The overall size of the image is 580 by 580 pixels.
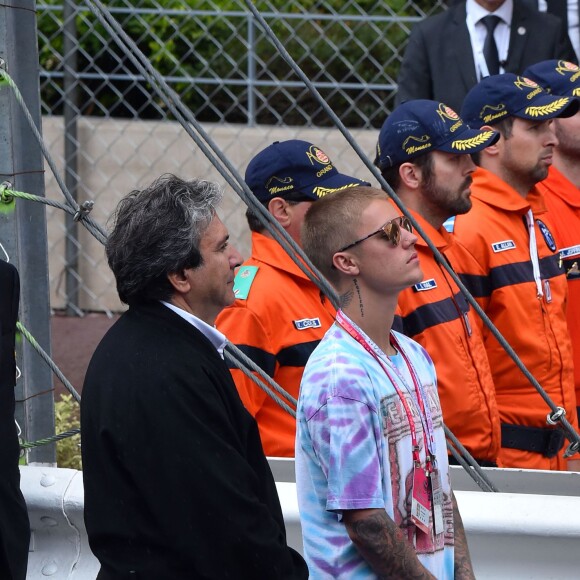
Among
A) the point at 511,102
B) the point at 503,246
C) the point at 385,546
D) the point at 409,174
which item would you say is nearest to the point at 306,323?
the point at 409,174

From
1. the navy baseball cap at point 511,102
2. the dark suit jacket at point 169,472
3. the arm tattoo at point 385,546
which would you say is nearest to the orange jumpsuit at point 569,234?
the navy baseball cap at point 511,102

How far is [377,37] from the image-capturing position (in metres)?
6.69

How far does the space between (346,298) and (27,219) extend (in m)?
1.23

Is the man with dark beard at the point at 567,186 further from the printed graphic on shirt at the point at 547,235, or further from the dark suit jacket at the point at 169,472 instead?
the dark suit jacket at the point at 169,472

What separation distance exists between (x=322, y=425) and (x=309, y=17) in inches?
161

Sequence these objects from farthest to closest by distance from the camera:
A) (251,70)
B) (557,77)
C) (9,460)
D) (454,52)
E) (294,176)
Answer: (251,70) → (454,52) → (557,77) → (294,176) → (9,460)

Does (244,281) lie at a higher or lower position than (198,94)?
lower

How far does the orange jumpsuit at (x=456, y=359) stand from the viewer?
12.7 feet

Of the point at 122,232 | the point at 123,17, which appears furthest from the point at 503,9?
the point at 122,232

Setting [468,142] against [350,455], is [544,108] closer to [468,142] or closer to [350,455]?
[468,142]

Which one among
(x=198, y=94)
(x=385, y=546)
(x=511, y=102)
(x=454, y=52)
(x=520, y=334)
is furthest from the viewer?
(x=198, y=94)

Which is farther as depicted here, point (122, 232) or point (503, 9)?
point (503, 9)

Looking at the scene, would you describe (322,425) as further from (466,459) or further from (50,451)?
(50,451)

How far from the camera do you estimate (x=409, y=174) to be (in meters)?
4.27
